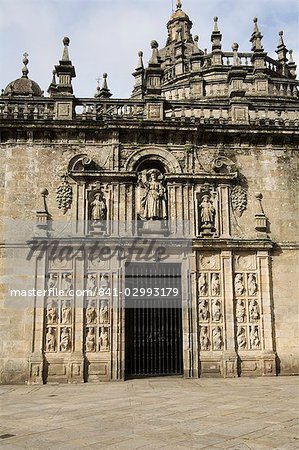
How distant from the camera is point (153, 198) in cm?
1539

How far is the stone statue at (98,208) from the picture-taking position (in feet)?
49.5

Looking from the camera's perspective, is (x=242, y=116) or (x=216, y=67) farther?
(x=216, y=67)

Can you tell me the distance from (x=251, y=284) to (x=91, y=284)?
197 inches

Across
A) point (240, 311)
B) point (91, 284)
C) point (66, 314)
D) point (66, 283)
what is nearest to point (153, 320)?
point (91, 284)

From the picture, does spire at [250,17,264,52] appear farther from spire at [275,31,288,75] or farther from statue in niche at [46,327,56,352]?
statue in niche at [46,327,56,352]

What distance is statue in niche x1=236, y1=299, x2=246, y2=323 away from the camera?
48.8 feet

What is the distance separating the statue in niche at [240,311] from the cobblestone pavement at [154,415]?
Answer: 1.95 meters

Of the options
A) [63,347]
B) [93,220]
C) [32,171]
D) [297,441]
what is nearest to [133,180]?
[93,220]

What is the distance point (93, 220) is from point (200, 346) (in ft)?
16.7

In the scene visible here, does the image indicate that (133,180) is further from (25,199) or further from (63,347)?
(63,347)

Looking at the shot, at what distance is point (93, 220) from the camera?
15117 mm

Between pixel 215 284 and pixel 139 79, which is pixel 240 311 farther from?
pixel 139 79

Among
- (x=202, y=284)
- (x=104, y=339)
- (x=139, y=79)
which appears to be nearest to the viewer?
(x=104, y=339)

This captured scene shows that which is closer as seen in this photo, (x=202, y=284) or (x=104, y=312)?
(x=104, y=312)
